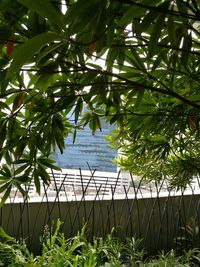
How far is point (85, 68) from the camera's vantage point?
626 millimetres

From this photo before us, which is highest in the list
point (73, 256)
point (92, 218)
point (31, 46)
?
point (31, 46)

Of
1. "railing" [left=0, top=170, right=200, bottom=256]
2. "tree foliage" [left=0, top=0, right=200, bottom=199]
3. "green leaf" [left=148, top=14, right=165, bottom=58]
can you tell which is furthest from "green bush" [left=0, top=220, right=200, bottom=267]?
"green leaf" [left=148, top=14, right=165, bottom=58]

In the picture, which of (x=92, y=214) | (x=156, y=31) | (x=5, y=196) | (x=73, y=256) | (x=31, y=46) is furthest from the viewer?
(x=92, y=214)

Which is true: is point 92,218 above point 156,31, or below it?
below

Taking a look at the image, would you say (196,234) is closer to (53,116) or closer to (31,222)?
(31,222)

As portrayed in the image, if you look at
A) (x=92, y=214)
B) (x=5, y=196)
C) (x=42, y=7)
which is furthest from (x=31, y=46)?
(x=92, y=214)

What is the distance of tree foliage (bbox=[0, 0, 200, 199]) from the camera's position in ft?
1.45

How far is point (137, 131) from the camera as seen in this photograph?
4.00 feet

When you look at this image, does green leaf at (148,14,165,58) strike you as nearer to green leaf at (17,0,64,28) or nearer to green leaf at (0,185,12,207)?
green leaf at (17,0,64,28)

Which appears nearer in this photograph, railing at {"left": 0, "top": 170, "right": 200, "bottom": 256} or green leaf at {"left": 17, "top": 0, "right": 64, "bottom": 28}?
green leaf at {"left": 17, "top": 0, "right": 64, "bottom": 28}

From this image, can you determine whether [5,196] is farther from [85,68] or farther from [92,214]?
[92,214]

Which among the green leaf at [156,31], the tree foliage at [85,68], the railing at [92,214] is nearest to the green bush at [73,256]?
the railing at [92,214]

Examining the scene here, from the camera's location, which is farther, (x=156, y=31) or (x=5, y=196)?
(x=5, y=196)

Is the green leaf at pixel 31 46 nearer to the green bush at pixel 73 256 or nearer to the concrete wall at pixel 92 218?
the green bush at pixel 73 256
